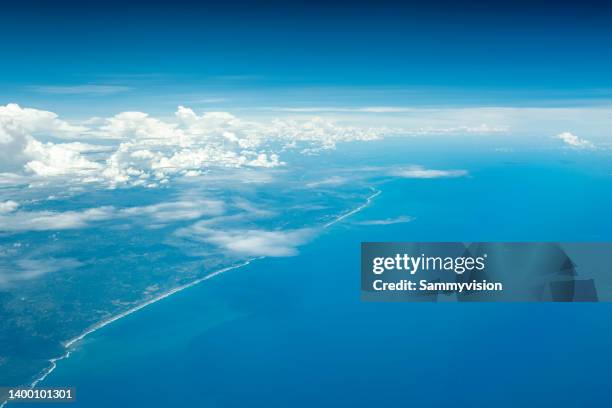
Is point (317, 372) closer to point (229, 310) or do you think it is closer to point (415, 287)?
point (415, 287)

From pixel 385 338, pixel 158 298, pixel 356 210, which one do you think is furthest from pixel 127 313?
pixel 385 338

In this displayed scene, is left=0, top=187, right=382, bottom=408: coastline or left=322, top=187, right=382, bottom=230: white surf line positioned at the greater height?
left=322, top=187, right=382, bottom=230: white surf line

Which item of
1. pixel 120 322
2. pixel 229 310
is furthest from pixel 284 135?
pixel 120 322

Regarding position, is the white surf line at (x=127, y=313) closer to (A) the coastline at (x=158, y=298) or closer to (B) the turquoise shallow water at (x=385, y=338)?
(A) the coastline at (x=158, y=298)

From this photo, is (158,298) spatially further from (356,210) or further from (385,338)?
(385,338)

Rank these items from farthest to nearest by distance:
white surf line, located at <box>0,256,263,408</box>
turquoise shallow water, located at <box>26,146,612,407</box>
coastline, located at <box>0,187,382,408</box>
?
coastline, located at <box>0,187,382,408</box>
white surf line, located at <box>0,256,263,408</box>
turquoise shallow water, located at <box>26,146,612,407</box>

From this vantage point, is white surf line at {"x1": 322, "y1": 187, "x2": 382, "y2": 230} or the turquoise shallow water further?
white surf line at {"x1": 322, "y1": 187, "x2": 382, "y2": 230}

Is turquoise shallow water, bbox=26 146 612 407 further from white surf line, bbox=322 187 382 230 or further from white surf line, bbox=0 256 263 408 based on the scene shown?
white surf line, bbox=322 187 382 230

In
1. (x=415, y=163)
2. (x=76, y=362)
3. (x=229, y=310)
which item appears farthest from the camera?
(x=229, y=310)

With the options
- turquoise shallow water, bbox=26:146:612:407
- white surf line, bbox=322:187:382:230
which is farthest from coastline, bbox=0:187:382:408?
turquoise shallow water, bbox=26:146:612:407
